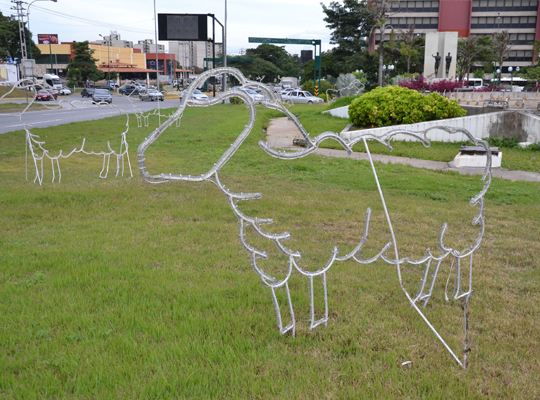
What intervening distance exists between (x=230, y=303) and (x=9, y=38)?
62.0m

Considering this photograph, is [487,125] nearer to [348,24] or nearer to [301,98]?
[301,98]

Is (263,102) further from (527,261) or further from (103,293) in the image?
(527,261)

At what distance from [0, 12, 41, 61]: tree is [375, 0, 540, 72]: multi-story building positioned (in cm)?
4670

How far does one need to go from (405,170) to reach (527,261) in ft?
18.0

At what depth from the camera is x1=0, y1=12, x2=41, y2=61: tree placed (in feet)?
175

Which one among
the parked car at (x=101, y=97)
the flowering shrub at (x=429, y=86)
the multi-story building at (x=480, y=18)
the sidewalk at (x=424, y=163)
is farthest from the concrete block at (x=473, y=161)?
the multi-story building at (x=480, y=18)

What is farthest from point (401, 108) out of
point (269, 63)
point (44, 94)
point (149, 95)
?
point (269, 63)

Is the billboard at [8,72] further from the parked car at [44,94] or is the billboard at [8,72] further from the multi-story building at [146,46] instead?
the multi-story building at [146,46]

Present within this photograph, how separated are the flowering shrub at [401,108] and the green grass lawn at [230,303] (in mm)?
7966

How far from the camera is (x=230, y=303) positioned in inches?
154

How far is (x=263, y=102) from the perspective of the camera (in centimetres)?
319

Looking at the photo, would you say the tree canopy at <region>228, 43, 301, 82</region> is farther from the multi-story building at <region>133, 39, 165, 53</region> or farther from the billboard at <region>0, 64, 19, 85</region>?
the multi-story building at <region>133, 39, 165, 53</region>

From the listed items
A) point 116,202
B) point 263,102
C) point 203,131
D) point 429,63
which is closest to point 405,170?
point 116,202

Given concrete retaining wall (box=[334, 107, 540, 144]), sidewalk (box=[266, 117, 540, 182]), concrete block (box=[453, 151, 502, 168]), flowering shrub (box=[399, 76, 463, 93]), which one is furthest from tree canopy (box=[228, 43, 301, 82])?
concrete block (box=[453, 151, 502, 168])
